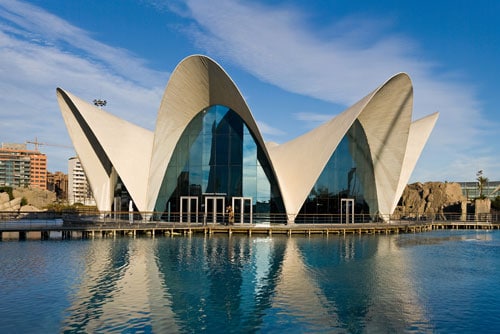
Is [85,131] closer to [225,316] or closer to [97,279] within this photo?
[97,279]

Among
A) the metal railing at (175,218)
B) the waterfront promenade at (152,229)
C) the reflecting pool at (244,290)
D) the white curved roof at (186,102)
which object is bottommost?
the reflecting pool at (244,290)

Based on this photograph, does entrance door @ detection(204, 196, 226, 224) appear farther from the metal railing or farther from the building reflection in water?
the building reflection in water

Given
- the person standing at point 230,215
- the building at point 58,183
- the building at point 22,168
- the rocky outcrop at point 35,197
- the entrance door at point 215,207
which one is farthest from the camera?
the building at point 58,183

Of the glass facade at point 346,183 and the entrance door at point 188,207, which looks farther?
the entrance door at point 188,207

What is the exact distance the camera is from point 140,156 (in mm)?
28688

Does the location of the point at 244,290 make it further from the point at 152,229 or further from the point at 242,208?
the point at 242,208

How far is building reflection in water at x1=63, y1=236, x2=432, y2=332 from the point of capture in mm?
8898

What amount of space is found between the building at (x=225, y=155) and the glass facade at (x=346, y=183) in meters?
0.07

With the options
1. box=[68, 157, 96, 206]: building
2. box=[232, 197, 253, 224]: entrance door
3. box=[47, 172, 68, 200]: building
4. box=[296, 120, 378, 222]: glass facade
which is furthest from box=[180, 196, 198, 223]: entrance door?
box=[47, 172, 68, 200]: building

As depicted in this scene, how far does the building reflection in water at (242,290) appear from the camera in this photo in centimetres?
890

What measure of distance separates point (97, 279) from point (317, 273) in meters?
7.02

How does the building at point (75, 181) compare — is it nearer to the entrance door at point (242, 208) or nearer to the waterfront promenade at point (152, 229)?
the waterfront promenade at point (152, 229)

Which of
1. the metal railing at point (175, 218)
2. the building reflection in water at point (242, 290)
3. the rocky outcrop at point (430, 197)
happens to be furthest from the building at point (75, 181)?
the building reflection in water at point (242, 290)

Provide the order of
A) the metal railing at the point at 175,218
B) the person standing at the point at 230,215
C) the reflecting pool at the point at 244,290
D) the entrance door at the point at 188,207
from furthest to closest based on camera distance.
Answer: the entrance door at the point at 188,207 → the metal railing at the point at 175,218 → the person standing at the point at 230,215 → the reflecting pool at the point at 244,290
